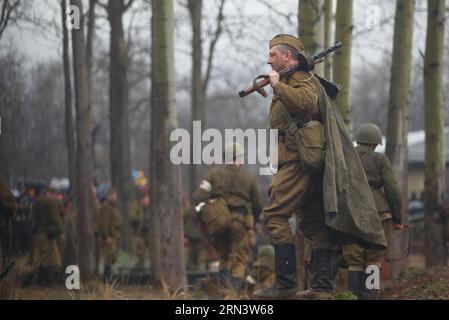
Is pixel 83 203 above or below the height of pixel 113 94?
below

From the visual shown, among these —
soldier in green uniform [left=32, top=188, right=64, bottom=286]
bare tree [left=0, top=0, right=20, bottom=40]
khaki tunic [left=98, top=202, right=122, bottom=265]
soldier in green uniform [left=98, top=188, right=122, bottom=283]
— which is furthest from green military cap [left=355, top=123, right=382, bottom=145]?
khaki tunic [left=98, top=202, right=122, bottom=265]

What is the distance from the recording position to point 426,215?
565 inches

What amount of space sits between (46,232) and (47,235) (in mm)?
56

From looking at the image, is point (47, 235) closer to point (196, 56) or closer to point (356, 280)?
point (196, 56)

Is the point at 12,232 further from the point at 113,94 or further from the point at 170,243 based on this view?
the point at 113,94

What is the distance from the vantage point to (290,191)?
8.10 meters

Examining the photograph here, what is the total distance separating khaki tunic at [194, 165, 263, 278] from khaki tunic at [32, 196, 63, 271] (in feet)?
15.2

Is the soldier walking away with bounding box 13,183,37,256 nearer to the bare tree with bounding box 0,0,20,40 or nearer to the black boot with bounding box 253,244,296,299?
the bare tree with bounding box 0,0,20,40

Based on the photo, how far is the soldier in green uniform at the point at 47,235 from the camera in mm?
17141

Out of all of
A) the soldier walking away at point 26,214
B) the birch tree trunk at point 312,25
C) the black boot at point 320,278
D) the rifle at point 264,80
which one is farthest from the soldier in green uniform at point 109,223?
the rifle at point 264,80

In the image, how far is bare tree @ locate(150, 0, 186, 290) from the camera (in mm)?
12953

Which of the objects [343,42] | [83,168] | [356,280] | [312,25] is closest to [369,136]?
[356,280]

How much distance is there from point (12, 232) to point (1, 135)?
1.07 meters
